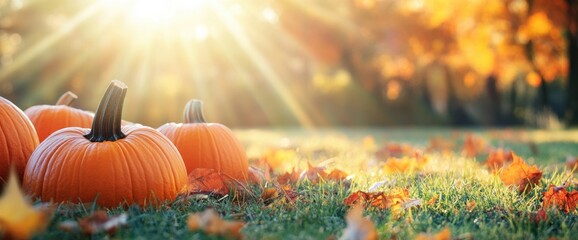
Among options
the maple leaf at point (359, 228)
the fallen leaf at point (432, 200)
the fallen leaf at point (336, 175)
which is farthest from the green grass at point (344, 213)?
the maple leaf at point (359, 228)

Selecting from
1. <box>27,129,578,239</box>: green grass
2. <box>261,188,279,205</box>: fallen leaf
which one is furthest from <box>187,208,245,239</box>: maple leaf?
<box>261,188,279,205</box>: fallen leaf

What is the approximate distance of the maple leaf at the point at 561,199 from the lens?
2.29m

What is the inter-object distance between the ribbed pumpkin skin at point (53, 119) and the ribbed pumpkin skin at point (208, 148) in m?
0.60

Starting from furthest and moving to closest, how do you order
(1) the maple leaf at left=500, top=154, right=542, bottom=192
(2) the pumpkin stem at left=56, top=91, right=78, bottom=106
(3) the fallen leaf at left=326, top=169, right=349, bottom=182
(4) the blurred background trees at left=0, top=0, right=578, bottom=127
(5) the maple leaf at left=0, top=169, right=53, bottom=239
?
(4) the blurred background trees at left=0, top=0, right=578, bottom=127 < (2) the pumpkin stem at left=56, top=91, right=78, bottom=106 < (3) the fallen leaf at left=326, top=169, right=349, bottom=182 < (1) the maple leaf at left=500, top=154, right=542, bottom=192 < (5) the maple leaf at left=0, top=169, right=53, bottom=239

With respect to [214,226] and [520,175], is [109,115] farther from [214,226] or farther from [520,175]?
[520,175]

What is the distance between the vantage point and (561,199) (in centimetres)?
232

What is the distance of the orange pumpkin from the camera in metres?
2.96

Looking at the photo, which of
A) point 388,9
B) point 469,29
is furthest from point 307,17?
point 469,29

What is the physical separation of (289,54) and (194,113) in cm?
1839

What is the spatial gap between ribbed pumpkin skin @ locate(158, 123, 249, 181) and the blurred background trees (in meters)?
10.5

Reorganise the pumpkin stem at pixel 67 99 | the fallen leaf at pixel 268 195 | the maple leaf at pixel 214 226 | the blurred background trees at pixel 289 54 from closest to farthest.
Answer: the maple leaf at pixel 214 226 → the fallen leaf at pixel 268 195 → the pumpkin stem at pixel 67 99 → the blurred background trees at pixel 289 54

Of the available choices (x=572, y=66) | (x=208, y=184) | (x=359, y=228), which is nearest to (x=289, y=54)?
(x=572, y=66)

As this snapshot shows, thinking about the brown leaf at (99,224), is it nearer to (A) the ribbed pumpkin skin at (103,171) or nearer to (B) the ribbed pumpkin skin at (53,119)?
Answer: (A) the ribbed pumpkin skin at (103,171)

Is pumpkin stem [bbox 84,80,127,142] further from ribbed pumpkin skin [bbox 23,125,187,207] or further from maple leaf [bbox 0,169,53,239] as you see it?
maple leaf [bbox 0,169,53,239]
